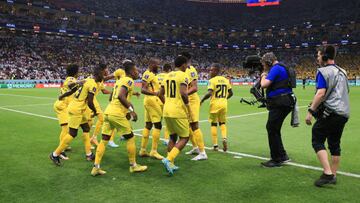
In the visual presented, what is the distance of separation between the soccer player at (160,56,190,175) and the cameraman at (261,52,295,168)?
1544 mm

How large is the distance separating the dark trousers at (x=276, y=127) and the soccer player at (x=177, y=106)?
5.60ft

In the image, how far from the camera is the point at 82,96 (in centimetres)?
737

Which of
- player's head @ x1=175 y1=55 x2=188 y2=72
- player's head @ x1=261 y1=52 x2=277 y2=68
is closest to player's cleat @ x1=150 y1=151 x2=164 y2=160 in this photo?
player's head @ x1=175 y1=55 x2=188 y2=72

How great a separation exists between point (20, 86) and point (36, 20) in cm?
1941

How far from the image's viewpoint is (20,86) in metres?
40.4

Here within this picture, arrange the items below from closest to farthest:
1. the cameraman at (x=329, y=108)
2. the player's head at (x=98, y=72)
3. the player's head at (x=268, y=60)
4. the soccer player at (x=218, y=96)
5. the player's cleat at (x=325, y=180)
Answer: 1. the cameraman at (x=329, y=108)
2. the player's cleat at (x=325, y=180)
3. the player's head at (x=268, y=60)
4. the player's head at (x=98, y=72)
5. the soccer player at (x=218, y=96)

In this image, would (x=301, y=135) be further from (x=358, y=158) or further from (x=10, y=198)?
(x=10, y=198)

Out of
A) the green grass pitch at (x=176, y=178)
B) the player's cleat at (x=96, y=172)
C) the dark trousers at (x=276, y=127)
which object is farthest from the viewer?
the dark trousers at (x=276, y=127)

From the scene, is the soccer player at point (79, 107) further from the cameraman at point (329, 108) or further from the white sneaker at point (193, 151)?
the cameraman at point (329, 108)

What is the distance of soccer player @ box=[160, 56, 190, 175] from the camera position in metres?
6.52

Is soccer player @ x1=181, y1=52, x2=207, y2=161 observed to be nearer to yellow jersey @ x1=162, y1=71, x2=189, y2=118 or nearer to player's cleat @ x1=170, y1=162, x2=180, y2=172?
yellow jersey @ x1=162, y1=71, x2=189, y2=118

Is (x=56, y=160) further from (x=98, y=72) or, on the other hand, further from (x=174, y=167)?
(x=174, y=167)

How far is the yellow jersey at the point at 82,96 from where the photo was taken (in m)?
7.23

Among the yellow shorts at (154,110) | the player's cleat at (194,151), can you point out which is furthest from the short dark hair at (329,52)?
the yellow shorts at (154,110)
